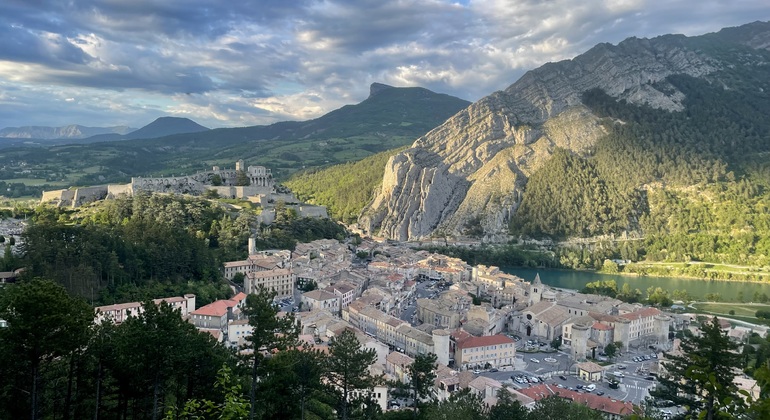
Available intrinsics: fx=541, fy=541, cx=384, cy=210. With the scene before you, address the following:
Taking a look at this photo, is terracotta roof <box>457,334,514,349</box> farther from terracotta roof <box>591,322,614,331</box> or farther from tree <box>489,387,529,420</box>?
tree <box>489,387,529,420</box>

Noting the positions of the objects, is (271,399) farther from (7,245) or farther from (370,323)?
(7,245)

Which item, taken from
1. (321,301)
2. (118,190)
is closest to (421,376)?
(321,301)

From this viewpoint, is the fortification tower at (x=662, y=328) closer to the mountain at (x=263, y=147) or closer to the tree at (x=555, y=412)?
the tree at (x=555, y=412)

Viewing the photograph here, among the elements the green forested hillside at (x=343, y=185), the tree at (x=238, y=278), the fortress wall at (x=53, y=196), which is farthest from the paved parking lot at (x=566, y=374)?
the green forested hillside at (x=343, y=185)

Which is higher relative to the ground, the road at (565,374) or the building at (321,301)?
the building at (321,301)

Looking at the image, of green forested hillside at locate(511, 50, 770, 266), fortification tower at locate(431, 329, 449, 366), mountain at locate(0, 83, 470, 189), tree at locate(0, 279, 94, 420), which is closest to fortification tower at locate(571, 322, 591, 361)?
fortification tower at locate(431, 329, 449, 366)
